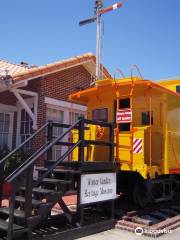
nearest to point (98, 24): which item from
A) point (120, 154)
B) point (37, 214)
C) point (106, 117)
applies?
point (106, 117)

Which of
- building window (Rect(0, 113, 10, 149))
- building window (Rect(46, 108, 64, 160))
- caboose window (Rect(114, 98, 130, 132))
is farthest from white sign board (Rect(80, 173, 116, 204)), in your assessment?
building window (Rect(0, 113, 10, 149))

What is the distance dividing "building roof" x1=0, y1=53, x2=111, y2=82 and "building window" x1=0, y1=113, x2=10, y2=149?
5.60 ft

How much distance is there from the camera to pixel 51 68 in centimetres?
1202

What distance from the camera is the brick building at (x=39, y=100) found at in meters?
11.9

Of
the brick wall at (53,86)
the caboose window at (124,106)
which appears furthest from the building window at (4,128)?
the caboose window at (124,106)

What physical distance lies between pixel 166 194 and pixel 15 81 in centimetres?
550

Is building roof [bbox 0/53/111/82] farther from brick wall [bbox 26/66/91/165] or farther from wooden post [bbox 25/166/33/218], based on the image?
wooden post [bbox 25/166/33/218]

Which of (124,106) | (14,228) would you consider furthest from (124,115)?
(14,228)

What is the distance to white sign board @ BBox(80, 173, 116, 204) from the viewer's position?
6156 mm

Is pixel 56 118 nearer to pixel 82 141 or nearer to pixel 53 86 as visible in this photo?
pixel 53 86

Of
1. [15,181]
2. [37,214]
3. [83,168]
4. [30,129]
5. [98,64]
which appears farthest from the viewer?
[98,64]

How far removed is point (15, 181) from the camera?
16.3 feet

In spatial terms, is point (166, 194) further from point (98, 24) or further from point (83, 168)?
point (98, 24)

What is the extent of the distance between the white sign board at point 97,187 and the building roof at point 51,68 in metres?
5.18
